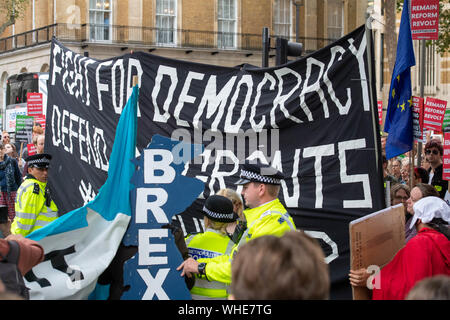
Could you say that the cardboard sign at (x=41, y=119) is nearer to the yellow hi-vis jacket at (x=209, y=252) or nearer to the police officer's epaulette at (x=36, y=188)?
the police officer's epaulette at (x=36, y=188)

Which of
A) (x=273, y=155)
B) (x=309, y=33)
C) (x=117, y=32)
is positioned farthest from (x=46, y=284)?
(x=309, y=33)

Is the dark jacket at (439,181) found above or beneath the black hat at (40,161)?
beneath

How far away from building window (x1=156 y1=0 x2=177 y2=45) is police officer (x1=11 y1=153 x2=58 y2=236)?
32.2 meters

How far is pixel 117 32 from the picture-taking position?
123 feet

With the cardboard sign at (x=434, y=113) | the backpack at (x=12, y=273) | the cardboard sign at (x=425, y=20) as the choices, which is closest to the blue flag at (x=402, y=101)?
the cardboard sign at (x=425, y=20)

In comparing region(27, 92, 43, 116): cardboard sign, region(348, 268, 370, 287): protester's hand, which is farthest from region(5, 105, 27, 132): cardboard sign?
region(348, 268, 370, 287): protester's hand

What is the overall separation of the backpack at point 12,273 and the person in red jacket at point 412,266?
207 centimetres

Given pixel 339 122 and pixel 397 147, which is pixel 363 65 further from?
pixel 397 147

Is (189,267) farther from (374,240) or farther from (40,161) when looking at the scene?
(40,161)

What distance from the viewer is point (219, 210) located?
17.5 feet

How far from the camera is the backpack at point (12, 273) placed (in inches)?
154

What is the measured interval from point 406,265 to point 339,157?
1.30m
